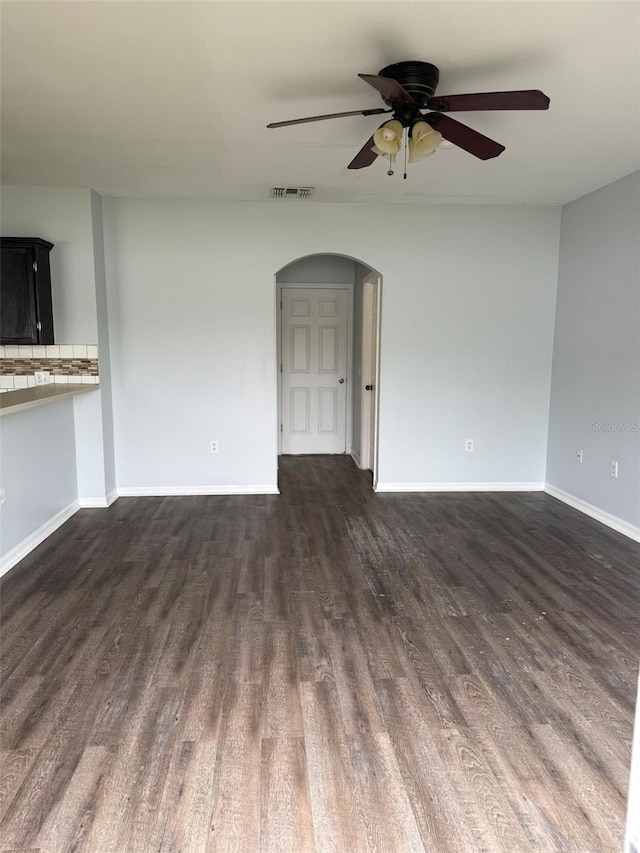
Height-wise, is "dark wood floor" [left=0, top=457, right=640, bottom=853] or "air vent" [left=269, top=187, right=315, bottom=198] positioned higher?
"air vent" [left=269, top=187, right=315, bottom=198]

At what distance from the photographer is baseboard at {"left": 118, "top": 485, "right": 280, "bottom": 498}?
15.3 ft

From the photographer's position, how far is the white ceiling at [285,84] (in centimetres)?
196

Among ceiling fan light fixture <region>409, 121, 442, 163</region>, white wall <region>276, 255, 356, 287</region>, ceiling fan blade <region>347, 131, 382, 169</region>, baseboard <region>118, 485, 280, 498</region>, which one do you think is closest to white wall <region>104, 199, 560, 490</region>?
baseboard <region>118, 485, 280, 498</region>

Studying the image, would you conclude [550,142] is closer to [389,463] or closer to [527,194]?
[527,194]

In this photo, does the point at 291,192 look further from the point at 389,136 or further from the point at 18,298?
the point at 18,298

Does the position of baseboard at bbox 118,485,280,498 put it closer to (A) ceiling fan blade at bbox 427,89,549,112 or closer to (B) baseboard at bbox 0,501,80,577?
(B) baseboard at bbox 0,501,80,577

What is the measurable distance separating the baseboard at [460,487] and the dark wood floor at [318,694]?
1.25 metres

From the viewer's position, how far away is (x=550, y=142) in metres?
3.11

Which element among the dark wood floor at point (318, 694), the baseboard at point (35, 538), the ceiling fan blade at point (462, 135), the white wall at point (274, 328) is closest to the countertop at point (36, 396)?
the white wall at point (274, 328)

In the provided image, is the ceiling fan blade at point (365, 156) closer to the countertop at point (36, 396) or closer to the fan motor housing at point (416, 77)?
the fan motor housing at point (416, 77)

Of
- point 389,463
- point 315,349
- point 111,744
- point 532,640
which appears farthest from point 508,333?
point 111,744

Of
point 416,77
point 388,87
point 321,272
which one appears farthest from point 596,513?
point 321,272

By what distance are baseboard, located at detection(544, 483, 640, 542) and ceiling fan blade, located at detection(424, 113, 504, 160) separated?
2778 mm

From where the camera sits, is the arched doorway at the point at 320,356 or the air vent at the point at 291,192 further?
the arched doorway at the point at 320,356
